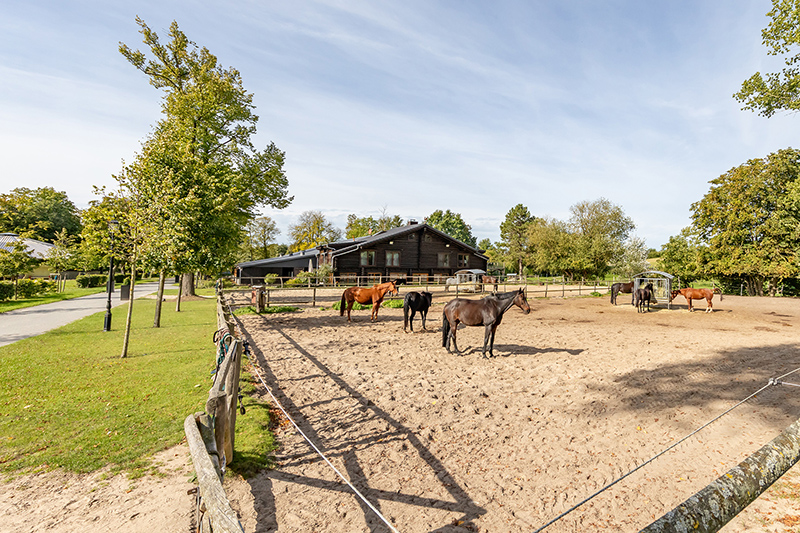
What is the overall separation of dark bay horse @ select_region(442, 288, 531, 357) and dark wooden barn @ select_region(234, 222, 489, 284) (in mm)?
25009

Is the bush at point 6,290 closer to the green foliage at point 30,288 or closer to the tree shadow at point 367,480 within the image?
the green foliage at point 30,288

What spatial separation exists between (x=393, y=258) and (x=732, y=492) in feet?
128

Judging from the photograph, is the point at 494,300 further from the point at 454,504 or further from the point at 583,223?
the point at 583,223

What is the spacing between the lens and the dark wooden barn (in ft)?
125

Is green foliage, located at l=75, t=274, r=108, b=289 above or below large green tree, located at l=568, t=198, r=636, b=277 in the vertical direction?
below

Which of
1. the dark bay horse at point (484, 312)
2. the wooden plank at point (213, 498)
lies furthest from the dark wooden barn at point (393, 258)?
the wooden plank at point (213, 498)

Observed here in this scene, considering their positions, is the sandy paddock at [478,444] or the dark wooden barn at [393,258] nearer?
the sandy paddock at [478,444]

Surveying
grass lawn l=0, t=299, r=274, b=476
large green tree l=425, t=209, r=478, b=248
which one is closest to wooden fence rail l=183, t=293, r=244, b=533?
grass lawn l=0, t=299, r=274, b=476

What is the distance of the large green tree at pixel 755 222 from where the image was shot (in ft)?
101

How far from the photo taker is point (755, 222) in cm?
3325

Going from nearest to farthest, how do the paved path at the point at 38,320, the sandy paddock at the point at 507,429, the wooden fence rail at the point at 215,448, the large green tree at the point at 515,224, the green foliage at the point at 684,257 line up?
the wooden fence rail at the point at 215,448 < the sandy paddock at the point at 507,429 < the paved path at the point at 38,320 < the green foliage at the point at 684,257 < the large green tree at the point at 515,224

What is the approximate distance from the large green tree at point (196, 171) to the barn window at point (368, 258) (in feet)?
42.9

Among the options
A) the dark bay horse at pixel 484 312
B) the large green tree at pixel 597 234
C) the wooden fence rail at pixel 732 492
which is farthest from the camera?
the large green tree at pixel 597 234

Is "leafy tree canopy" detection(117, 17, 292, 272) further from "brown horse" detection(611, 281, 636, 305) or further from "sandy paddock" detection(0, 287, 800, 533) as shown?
"brown horse" detection(611, 281, 636, 305)
